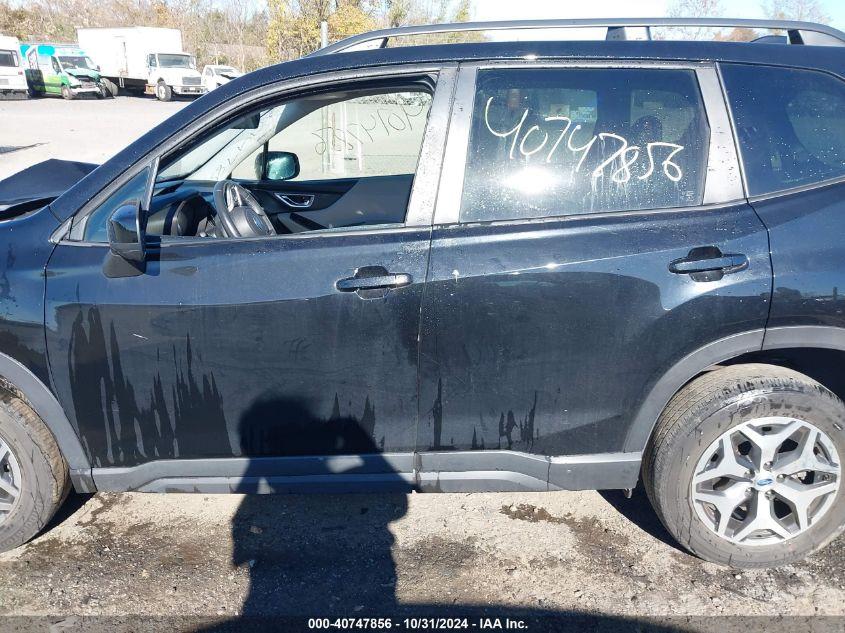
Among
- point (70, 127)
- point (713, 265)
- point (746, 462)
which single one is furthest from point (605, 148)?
point (70, 127)

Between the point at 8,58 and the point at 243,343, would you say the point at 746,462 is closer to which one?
the point at 243,343

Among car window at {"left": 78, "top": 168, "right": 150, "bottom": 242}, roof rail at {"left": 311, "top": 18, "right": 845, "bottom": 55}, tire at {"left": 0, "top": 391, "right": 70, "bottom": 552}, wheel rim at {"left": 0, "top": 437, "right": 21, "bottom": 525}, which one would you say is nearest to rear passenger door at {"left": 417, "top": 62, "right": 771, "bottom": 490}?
roof rail at {"left": 311, "top": 18, "right": 845, "bottom": 55}

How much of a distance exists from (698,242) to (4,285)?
2.51 metres

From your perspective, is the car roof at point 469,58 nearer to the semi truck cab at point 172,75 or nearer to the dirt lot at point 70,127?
the dirt lot at point 70,127

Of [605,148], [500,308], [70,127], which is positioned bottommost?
[500,308]

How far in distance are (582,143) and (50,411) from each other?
2.23m

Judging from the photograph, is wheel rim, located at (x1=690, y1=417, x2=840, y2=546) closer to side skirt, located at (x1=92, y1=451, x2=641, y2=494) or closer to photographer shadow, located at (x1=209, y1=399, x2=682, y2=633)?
side skirt, located at (x1=92, y1=451, x2=641, y2=494)

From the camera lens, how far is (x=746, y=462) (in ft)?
8.36

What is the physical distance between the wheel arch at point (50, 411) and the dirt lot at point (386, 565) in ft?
1.41

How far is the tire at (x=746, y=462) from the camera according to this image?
2.46m

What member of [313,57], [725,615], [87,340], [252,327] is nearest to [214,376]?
[252,327]

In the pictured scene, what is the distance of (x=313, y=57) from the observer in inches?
103

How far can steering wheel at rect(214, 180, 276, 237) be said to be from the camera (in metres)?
2.67

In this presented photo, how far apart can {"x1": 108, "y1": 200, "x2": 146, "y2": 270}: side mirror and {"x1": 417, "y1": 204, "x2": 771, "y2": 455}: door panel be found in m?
1.02
